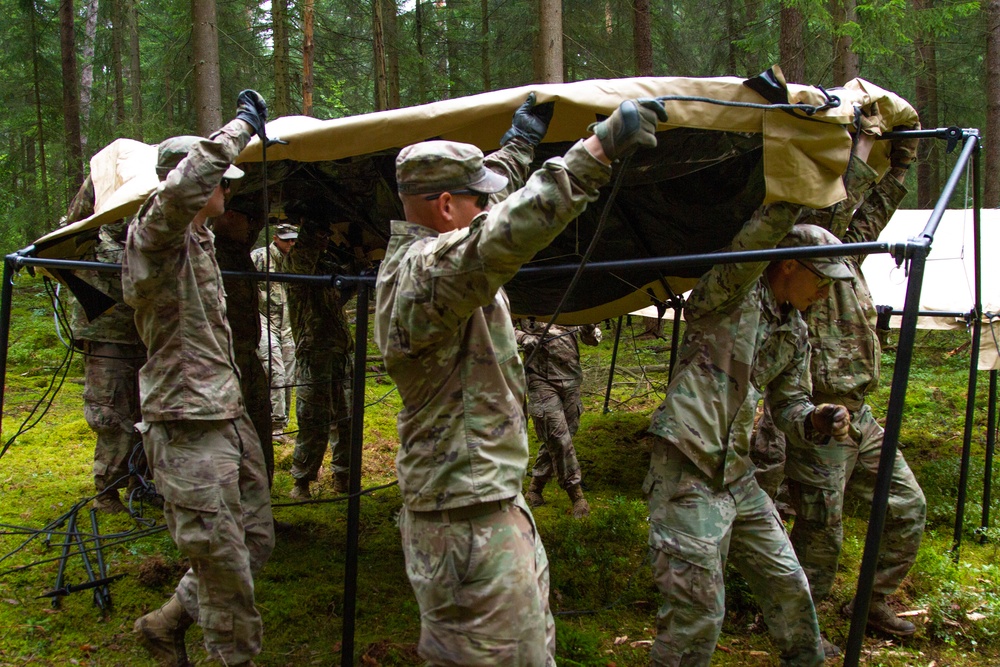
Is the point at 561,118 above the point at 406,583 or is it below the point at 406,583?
above

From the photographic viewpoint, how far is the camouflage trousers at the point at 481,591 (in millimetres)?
2406

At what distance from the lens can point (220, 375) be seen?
3.55m

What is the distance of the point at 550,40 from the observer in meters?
7.68

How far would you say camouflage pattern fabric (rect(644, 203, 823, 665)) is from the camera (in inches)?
129

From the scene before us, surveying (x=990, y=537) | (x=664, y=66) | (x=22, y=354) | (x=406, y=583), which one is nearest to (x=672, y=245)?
(x=406, y=583)

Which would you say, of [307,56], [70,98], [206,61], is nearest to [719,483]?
[206,61]

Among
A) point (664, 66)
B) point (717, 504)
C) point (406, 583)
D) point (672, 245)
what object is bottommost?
point (406, 583)

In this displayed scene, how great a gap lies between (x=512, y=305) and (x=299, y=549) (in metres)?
2.42

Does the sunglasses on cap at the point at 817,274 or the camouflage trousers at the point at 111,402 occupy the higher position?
the sunglasses on cap at the point at 817,274

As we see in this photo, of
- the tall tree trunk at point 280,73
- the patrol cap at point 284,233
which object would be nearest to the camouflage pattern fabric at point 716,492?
the patrol cap at point 284,233

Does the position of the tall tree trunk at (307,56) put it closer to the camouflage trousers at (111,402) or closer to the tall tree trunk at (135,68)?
the tall tree trunk at (135,68)

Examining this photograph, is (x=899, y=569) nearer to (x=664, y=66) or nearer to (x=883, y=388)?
(x=883, y=388)

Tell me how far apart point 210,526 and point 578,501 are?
3529 millimetres

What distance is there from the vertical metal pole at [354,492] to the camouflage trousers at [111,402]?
121 inches
